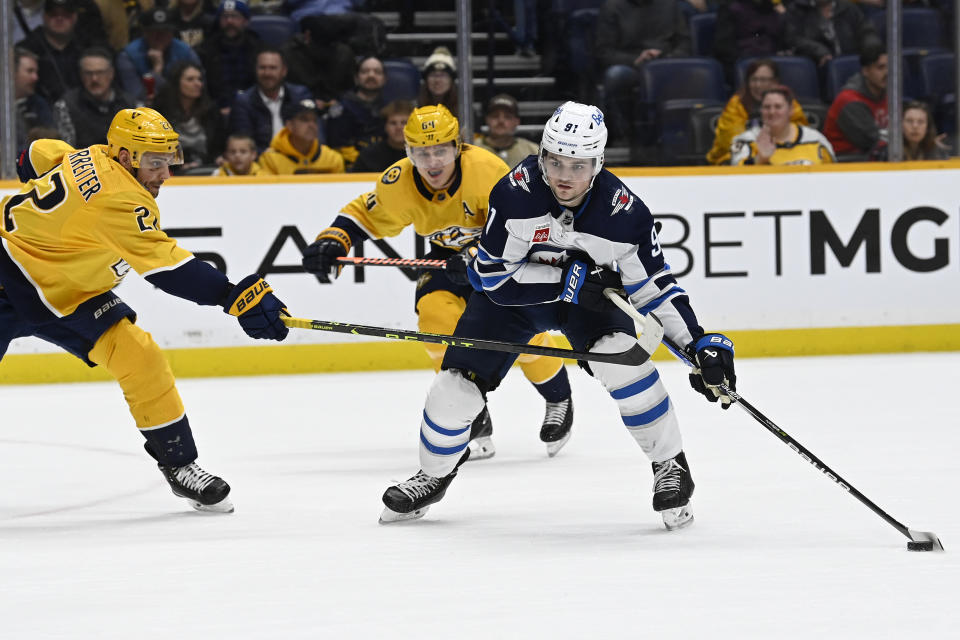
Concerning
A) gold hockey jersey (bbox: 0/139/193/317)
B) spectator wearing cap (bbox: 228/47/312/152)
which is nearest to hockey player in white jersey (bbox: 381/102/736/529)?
gold hockey jersey (bbox: 0/139/193/317)

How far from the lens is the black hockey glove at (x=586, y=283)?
3432 mm

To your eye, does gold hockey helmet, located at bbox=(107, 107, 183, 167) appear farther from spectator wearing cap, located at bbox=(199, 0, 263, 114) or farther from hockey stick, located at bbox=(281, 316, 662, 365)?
spectator wearing cap, located at bbox=(199, 0, 263, 114)

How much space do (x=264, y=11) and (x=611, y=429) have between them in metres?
3.05

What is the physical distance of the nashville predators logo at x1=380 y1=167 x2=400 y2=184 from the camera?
4.69 meters

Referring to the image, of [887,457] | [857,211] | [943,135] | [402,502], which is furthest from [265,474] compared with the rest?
[943,135]

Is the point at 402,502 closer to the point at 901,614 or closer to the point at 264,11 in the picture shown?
the point at 901,614

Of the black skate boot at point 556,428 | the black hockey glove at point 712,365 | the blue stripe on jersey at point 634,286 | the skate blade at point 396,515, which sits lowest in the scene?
the black skate boot at point 556,428

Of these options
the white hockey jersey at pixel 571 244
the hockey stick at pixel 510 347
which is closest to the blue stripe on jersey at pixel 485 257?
the white hockey jersey at pixel 571 244

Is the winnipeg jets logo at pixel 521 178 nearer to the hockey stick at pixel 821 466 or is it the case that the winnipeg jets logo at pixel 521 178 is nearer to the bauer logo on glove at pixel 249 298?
the hockey stick at pixel 821 466

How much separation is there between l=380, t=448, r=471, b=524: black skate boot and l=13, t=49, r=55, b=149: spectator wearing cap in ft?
11.7

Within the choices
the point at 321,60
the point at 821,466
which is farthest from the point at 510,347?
the point at 321,60

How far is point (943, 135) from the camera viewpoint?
22.5 feet

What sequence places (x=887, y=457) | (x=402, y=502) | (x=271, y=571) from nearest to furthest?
(x=271, y=571)
(x=402, y=502)
(x=887, y=457)

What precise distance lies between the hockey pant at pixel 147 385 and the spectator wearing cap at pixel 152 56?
2.90 metres
